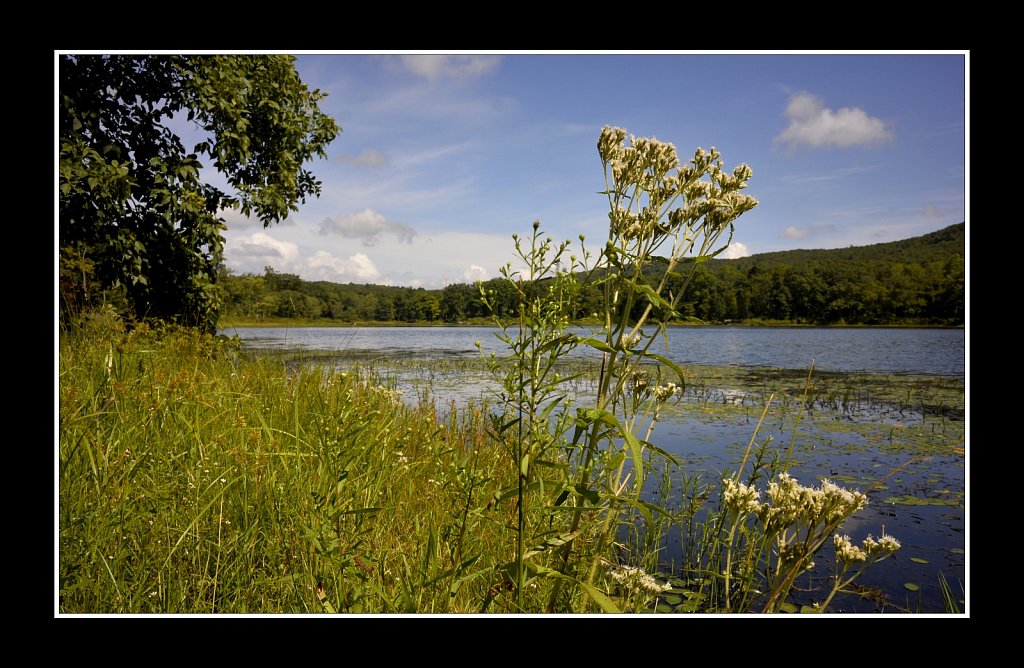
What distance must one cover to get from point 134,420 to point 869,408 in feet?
28.7

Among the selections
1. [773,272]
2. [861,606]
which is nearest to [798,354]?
[773,272]

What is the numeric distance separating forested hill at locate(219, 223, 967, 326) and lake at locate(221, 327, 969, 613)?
72cm

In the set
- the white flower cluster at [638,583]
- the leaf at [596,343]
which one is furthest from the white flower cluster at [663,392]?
the leaf at [596,343]

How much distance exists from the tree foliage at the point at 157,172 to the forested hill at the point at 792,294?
1024 mm

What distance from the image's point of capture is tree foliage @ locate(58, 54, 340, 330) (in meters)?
5.50

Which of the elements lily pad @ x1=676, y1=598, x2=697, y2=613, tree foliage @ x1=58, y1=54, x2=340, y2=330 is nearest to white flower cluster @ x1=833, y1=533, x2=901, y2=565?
lily pad @ x1=676, y1=598, x2=697, y2=613

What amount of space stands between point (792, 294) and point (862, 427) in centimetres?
465

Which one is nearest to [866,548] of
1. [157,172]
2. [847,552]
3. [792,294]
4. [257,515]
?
[847,552]

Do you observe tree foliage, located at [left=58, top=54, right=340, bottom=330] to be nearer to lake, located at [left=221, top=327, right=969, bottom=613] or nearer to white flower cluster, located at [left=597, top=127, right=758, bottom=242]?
lake, located at [left=221, top=327, right=969, bottom=613]

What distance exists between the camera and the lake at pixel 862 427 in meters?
3.69

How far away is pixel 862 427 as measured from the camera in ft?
22.4

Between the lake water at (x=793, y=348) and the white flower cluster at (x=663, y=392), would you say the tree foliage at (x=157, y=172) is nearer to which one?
the lake water at (x=793, y=348)

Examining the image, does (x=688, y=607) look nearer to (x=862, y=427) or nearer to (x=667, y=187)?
(x=667, y=187)

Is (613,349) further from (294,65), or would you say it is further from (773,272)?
(773,272)
